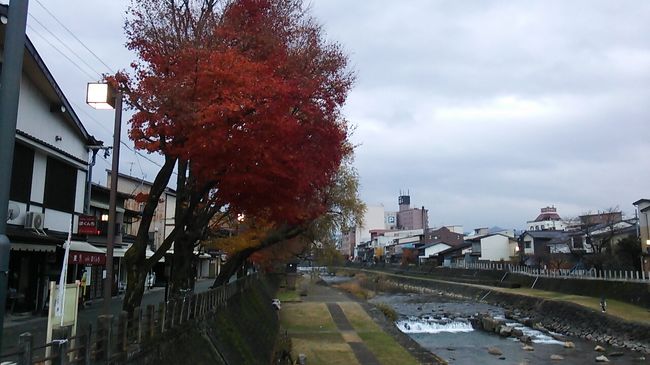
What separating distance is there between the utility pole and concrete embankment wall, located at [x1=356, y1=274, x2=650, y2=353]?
35073 mm

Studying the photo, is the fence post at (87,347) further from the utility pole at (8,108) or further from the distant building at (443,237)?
the distant building at (443,237)

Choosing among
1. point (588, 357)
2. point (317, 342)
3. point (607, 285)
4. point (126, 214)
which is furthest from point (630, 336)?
point (126, 214)

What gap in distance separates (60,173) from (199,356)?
1352 centimetres

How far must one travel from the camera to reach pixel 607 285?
1901 inches

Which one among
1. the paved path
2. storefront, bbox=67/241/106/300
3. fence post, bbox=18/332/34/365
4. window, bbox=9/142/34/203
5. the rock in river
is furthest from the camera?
the rock in river

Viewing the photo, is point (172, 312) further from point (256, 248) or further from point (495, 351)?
point (495, 351)

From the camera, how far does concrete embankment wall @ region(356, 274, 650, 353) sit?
33.1 metres

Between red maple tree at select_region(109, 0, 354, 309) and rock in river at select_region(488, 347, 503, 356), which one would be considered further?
rock in river at select_region(488, 347, 503, 356)

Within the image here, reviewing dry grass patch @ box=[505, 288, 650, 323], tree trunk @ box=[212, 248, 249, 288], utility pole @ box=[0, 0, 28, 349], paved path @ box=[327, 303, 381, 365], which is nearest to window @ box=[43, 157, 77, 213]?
tree trunk @ box=[212, 248, 249, 288]

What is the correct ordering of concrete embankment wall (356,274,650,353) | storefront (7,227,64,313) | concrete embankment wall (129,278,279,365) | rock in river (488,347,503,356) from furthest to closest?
rock in river (488,347,503,356) → concrete embankment wall (356,274,650,353) → storefront (7,227,64,313) → concrete embankment wall (129,278,279,365)

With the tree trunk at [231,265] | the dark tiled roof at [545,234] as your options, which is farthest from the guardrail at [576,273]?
the tree trunk at [231,265]

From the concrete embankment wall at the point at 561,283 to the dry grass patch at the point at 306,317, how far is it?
24.6 m

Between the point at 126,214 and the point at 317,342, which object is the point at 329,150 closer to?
the point at 317,342

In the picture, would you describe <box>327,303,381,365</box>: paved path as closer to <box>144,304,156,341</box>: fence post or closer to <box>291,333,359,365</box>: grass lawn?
<box>291,333,359,365</box>: grass lawn
